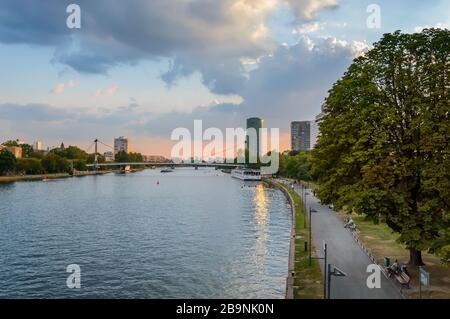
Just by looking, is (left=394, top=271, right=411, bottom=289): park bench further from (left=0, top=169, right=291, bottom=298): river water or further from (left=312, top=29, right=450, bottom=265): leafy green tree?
(left=0, top=169, right=291, bottom=298): river water

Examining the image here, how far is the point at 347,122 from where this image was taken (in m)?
30.0

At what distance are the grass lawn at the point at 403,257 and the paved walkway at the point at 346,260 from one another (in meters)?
1.24

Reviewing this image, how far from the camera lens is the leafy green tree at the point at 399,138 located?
25922 millimetres

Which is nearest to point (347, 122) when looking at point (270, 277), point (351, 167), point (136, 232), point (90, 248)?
point (351, 167)

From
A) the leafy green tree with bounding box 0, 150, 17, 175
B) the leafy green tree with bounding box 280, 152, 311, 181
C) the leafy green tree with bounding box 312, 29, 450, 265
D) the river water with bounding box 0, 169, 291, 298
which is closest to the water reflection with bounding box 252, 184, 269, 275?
the river water with bounding box 0, 169, 291, 298

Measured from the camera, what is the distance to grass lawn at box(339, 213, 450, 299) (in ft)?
82.0

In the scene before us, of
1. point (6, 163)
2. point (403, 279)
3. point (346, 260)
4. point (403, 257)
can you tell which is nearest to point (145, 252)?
point (346, 260)

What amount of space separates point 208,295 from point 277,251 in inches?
556

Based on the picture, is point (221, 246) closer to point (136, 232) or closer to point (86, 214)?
point (136, 232)

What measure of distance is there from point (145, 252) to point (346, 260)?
18780 mm

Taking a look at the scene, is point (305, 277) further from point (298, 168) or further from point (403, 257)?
point (298, 168)

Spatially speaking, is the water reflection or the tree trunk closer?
the tree trunk

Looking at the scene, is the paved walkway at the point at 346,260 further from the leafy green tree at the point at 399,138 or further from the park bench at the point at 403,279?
the leafy green tree at the point at 399,138

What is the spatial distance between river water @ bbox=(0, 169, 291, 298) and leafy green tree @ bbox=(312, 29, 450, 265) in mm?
9037
